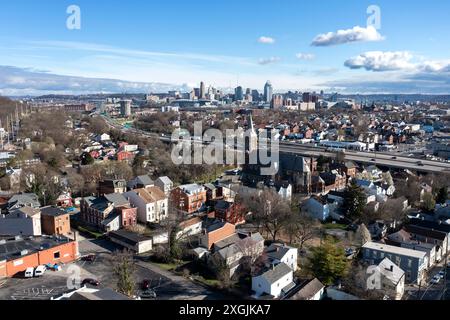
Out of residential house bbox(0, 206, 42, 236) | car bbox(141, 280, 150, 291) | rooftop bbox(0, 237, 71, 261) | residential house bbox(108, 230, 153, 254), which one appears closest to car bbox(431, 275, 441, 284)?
car bbox(141, 280, 150, 291)

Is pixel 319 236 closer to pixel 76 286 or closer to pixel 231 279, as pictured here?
pixel 231 279

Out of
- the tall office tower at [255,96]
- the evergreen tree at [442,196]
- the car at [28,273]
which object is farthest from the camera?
the tall office tower at [255,96]

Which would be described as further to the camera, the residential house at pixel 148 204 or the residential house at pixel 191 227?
the residential house at pixel 148 204

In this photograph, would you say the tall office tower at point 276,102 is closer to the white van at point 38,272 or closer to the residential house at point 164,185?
the residential house at point 164,185

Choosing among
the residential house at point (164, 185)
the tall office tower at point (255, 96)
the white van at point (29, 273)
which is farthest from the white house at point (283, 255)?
the tall office tower at point (255, 96)

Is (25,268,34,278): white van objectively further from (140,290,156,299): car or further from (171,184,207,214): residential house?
(171,184,207,214): residential house

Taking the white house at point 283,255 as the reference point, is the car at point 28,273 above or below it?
below

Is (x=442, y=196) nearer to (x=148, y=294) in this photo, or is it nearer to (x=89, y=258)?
(x=148, y=294)
